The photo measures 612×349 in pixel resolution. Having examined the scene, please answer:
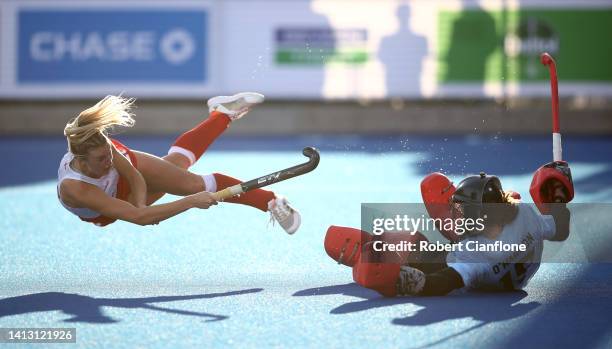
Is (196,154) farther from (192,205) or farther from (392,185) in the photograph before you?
(392,185)

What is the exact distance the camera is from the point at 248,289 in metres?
5.80

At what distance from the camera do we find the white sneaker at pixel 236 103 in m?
7.05

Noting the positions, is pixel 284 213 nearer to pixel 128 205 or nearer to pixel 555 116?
pixel 128 205

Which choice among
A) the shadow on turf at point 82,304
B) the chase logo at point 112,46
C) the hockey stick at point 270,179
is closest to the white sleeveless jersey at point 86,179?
the shadow on turf at point 82,304

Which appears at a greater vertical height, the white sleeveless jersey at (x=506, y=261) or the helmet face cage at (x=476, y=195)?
the helmet face cage at (x=476, y=195)

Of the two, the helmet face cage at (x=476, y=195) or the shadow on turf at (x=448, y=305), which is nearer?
the shadow on turf at (x=448, y=305)

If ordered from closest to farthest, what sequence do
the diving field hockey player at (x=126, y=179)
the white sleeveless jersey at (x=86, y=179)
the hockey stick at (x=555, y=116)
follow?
1. the diving field hockey player at (x=126, y=179)
2. the white sleeveless jersey at (x=86, y=179)
3. the hockey stick at (x=555, y=116)

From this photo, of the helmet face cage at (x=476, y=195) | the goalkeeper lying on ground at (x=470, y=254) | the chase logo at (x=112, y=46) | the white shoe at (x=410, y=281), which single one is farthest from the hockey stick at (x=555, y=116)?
the chase logo at (x=112, y=46)

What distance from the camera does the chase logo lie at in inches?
552

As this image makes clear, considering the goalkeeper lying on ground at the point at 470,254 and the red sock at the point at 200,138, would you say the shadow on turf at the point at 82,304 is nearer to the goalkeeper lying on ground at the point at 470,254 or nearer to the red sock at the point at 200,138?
the goalkeeper lying on ground at the point at 470,254

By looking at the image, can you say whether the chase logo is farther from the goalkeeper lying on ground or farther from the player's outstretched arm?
the goalkeeper lying on ground

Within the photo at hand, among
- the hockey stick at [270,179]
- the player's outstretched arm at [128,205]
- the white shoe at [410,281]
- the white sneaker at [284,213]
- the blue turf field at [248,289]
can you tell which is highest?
the hockey stick at [270,179]

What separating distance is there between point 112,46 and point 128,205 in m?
8.67

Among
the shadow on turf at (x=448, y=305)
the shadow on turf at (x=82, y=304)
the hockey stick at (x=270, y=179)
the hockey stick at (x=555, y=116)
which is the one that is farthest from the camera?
the hockey stick at (x=555, y=116)
